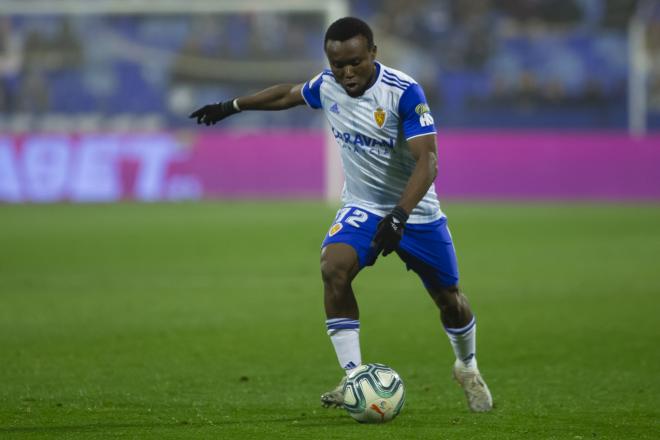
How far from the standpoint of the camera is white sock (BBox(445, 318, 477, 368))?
725 cm

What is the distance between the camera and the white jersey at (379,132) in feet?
22.1

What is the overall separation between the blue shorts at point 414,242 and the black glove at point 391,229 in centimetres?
20

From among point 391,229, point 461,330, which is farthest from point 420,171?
point 461,330

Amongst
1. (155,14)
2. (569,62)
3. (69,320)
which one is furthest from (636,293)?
(569,62)

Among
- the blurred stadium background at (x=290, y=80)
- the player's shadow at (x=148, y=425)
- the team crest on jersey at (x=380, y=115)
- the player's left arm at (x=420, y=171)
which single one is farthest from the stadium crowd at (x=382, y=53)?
the player's shadow at (x=148, y=425)

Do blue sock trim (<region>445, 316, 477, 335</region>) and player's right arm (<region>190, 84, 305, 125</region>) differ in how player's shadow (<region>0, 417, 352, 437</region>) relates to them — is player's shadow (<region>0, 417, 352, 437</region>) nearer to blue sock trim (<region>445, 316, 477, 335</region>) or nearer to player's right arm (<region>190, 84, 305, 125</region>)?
blue sock trim (<region>445, 316, 477, 335</region>)

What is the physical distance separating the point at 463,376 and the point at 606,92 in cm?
2961

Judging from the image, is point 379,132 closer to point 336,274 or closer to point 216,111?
point 336,274

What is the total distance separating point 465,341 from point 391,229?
1170 millimetres

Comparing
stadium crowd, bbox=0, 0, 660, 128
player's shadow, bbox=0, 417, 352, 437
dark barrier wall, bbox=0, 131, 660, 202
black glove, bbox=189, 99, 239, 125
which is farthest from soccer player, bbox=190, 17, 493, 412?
stadium crowd, bbox=0, 0, 660, 128

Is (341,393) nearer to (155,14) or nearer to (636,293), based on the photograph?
(636,293)

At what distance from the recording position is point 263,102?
24.3 feet

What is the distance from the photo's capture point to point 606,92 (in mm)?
35562

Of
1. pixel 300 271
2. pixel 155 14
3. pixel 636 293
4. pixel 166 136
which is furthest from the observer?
pixel 155 14
